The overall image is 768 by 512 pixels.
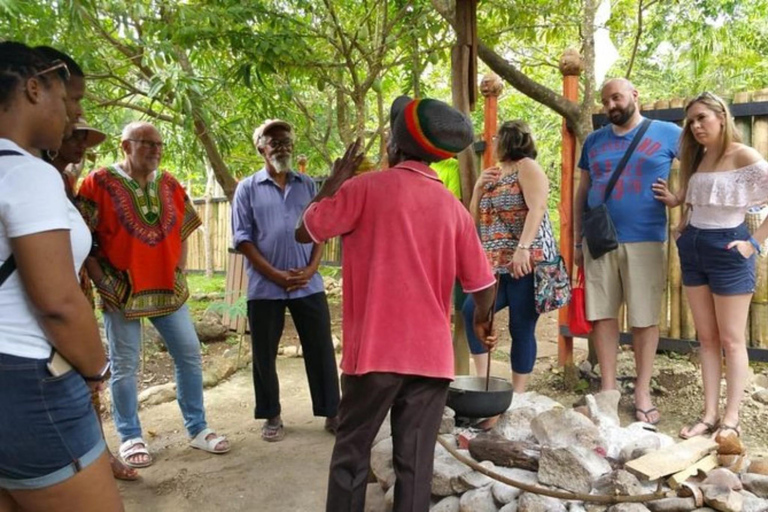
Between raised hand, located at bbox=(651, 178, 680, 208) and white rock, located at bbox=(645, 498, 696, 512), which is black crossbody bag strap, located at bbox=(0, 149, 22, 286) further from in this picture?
raised hand, located at bbox=(651, 178, 680, 208)

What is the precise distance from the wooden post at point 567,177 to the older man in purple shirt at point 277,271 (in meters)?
1.86

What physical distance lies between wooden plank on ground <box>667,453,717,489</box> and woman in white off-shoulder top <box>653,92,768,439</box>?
67 centimetres

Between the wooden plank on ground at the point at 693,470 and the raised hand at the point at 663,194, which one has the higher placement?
the raised hand at the point at 663,194

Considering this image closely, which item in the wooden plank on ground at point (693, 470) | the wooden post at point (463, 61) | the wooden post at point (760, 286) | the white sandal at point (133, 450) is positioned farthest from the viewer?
the wooden post at point (760, 286)

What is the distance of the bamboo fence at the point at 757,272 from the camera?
13.4 feet

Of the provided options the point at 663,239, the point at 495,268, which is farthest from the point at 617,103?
the point at 495,268

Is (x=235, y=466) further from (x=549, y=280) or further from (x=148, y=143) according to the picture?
(x=549, y=280)

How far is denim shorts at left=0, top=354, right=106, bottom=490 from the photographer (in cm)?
146

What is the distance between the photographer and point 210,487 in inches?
131

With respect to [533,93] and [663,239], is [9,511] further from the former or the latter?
[533,93]

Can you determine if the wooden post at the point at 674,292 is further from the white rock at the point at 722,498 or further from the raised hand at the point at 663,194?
the white rock at the point at 722,498

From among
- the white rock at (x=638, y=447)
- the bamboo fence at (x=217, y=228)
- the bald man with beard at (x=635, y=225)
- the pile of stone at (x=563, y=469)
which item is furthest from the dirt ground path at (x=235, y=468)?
the bamboo fence at (x=217, y=228)

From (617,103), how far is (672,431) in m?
1.99

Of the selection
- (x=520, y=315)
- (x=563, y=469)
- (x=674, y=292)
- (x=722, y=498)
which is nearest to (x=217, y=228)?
(x=674, y=292)
